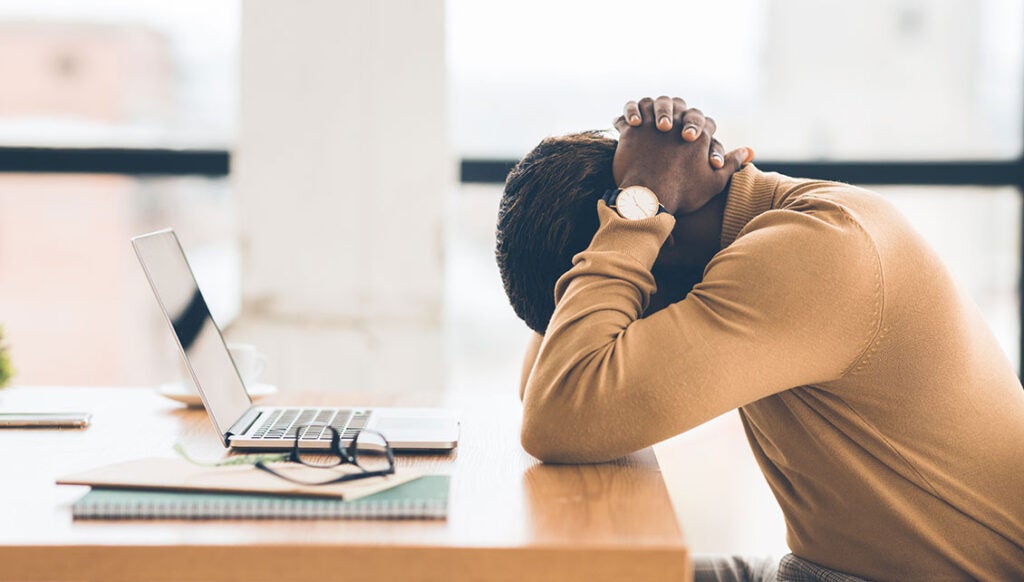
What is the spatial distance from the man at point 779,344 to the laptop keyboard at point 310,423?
10.7 inches

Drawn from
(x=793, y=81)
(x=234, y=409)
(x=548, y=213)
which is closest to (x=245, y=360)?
(x=234, y=409)

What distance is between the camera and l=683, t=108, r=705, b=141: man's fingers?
1280 millimetres

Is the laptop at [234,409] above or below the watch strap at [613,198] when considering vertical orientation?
below

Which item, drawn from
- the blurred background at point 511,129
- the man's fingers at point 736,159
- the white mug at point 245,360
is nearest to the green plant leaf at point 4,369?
the white mug at point 245,360

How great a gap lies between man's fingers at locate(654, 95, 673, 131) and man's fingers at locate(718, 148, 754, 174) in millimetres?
99

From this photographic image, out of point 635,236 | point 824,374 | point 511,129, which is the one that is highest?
point 511,129

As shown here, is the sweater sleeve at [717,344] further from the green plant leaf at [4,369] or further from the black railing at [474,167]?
the black railing at [474,167]

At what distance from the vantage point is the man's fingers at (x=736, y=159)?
1.31 meters

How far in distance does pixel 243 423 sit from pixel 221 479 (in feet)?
1.11

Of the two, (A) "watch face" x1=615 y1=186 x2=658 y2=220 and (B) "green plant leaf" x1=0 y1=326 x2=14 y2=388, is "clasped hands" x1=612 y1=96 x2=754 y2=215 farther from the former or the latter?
(B) "green plant leaf" x1=0 y1=326 x2=14 y2=388

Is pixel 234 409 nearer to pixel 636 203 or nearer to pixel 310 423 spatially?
pixel 310 423

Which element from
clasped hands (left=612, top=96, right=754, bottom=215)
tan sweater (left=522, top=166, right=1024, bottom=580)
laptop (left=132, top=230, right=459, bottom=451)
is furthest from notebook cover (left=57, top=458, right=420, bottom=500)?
clasped hands (left=612, top=96, right=754, bottom=215)

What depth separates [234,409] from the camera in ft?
4.33

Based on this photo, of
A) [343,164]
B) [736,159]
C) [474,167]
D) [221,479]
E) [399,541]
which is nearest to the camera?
[399,541]
